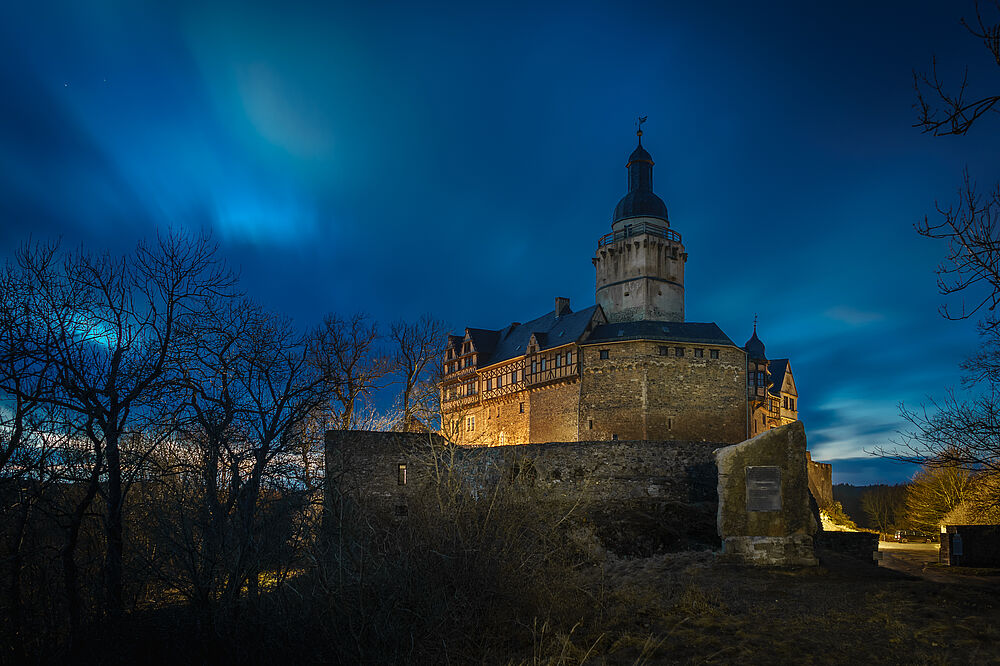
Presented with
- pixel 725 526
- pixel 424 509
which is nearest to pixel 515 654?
pixel 424 509

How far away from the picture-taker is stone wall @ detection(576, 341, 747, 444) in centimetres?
3491

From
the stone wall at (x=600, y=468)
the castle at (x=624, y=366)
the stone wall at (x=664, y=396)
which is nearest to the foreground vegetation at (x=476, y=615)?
the stone wall at (x=600, y=468)

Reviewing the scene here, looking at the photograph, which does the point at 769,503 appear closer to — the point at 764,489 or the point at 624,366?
the point at 764,489

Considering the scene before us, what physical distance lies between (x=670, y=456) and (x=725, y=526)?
9113 mm

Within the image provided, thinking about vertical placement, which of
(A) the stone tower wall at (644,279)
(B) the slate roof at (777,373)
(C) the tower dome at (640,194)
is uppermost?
(C) the tower dome at (640,194)

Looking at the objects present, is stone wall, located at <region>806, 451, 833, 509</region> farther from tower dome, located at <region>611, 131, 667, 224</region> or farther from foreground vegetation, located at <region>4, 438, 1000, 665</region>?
foreground vegetation, located at <region>4, 438, 1000, 665</region>

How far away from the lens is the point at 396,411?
28734 millimetres

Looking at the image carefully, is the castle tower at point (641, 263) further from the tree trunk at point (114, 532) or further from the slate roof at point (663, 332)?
the tree trunk at point (114, 532)

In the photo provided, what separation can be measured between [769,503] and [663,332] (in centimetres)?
2255

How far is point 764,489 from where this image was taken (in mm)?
14117

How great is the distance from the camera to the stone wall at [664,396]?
1374 inches

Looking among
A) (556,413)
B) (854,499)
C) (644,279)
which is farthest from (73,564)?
(854,499)

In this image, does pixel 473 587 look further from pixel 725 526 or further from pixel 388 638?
pixel 725 526

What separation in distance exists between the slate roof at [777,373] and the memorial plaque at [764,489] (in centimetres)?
3816
